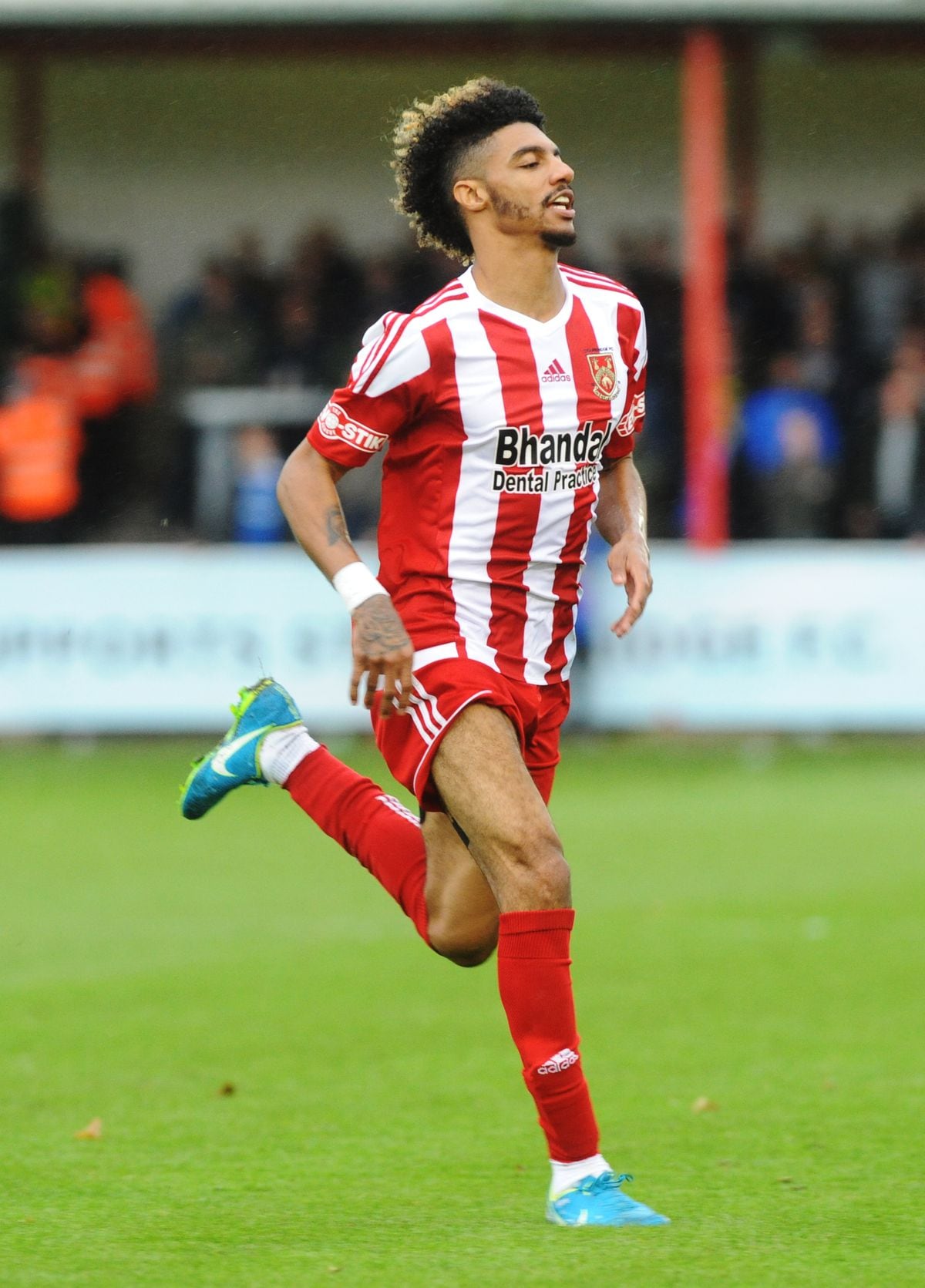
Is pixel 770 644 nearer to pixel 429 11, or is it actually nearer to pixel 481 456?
pixel 429 11

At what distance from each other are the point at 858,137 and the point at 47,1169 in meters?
17.4

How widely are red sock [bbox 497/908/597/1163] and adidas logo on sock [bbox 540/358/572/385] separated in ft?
3.83


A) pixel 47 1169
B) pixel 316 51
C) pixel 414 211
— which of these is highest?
pixel 316 51

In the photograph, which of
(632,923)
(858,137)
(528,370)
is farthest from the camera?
(858,137)

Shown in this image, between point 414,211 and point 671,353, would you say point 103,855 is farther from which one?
point 671,353

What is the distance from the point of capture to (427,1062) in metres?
6.23

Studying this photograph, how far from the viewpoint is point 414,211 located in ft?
17.4

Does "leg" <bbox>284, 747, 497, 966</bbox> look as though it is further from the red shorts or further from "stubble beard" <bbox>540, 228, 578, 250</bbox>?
"stubble beard" <bbox>540, 228, 578, 250</bbox>

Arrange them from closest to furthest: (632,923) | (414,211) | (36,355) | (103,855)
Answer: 1. (414,211)
2. (632,923)
3. (103,855)
4. (36,355)

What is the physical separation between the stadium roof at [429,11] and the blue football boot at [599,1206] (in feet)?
40.0

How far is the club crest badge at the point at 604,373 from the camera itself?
498 cm

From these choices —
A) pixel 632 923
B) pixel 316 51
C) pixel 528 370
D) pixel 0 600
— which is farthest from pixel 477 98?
pixel 316 51

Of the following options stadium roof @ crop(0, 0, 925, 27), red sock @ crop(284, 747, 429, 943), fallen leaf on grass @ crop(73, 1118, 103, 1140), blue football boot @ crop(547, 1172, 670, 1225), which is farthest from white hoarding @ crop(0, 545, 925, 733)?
blue football boot @ crop(547, 1172, 670, 1225)

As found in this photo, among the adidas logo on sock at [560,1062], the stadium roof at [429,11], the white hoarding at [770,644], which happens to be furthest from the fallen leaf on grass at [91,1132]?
the stadium roof at [429,11]
